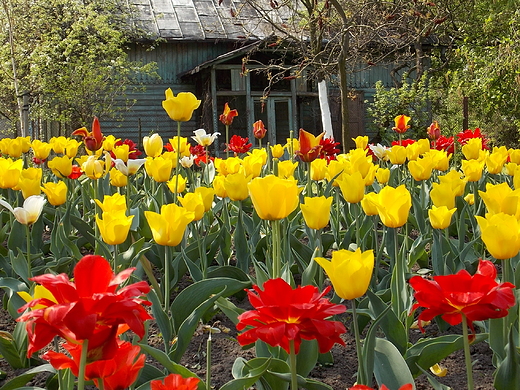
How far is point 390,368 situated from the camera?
1.29 meters

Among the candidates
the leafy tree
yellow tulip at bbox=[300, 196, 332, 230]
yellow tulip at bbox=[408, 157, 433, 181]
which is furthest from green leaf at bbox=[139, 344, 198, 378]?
the leafy tree

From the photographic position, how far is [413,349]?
4.90ft

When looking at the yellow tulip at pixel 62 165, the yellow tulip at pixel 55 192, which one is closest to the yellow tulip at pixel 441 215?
the yellow tulip at pixel 55 192

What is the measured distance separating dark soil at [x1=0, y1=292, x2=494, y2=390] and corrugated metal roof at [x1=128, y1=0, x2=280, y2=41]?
14.0m

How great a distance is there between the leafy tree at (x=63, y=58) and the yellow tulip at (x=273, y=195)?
40.5 feet

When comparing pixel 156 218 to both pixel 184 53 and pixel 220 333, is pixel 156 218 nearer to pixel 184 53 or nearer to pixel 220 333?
pixel 220 333

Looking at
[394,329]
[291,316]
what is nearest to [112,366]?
[291,316]

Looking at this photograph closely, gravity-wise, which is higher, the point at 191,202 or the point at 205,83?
the point at 205,83

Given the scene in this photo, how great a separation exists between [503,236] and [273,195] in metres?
0.52

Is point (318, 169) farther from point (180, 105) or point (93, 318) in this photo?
point (93, 318)

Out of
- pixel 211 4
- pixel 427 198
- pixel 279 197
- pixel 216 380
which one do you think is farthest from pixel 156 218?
pixel 211 4

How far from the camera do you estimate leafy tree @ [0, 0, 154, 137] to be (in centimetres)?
1319

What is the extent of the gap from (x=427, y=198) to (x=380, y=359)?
78.5 inches

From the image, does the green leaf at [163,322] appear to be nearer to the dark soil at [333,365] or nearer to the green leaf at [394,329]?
the dark soil at [333,365]
